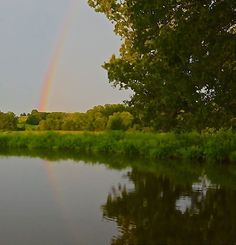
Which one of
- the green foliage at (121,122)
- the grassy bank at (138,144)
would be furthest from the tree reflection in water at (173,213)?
the green foliage at (121,122)

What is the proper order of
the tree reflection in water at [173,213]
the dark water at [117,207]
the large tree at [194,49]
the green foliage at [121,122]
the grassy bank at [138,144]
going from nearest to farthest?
the tree reflection in water at [173,213] < the dark water at [117,207] < the large tree at [194,49] < the grassy bank at [138,144] < the green foliage at [121,122]

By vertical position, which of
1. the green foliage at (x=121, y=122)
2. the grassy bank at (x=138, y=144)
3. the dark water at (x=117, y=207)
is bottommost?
the dark water at (x=117, y=207)

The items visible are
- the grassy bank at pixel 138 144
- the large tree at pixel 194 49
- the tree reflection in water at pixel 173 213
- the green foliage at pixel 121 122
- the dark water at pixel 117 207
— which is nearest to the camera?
the tree reflection in water at pixel 173 213

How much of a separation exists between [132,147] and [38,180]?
22.9 m

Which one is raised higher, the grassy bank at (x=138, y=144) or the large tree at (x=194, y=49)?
the large tree at (x=194, y=49)

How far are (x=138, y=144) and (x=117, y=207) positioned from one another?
30.6m

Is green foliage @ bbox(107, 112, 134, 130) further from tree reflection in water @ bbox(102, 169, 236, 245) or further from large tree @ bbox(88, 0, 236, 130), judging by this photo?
large tree @ bbox(88, 0, 236, 130)

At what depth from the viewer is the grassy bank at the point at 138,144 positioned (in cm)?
4175

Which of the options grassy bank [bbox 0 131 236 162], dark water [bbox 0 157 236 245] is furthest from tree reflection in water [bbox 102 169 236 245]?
→ grassy bank [bbox 0 131 236 162]

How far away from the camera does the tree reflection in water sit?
43.7ft

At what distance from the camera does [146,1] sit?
1861 cm

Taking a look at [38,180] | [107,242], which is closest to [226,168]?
[38,180]

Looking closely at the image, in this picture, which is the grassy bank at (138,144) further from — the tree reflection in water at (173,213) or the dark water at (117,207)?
the tree reflection in water at (173,213)

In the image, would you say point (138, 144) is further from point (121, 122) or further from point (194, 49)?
point (194, 49)
